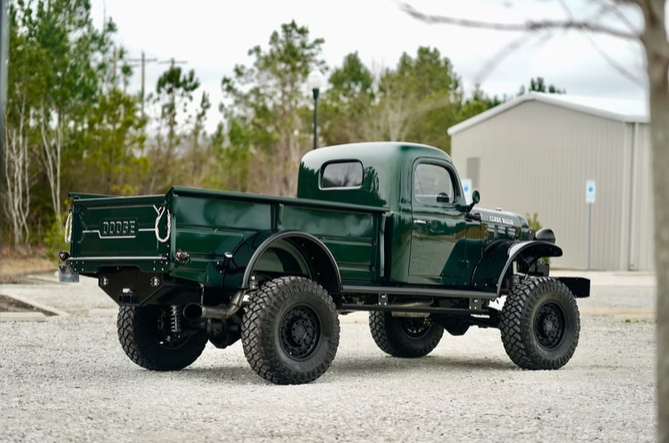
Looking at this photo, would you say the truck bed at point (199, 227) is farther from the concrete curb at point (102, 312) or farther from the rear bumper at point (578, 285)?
the concrete curb at point (102, 312)

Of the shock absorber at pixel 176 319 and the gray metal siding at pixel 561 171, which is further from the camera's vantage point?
the gray metal siding at pixel 561 171

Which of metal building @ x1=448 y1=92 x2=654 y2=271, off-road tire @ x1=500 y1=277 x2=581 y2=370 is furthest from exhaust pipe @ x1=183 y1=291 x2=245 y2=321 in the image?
metal building @ x1=448 y1=92 x2=654 y2=271

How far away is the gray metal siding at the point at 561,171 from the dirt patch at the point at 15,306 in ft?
67.1

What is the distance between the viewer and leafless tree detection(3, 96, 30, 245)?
29094mm

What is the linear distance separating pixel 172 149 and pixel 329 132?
19.7m

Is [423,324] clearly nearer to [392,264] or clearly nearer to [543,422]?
[392,264]

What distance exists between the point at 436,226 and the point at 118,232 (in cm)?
316

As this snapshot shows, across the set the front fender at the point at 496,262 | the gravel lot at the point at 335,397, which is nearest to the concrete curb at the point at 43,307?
the gravel lot at the point at 335,397

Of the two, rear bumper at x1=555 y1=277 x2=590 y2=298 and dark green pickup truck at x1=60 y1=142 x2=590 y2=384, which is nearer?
dark green pickup truck at x1=60 y1=142 x2=590 y2=384

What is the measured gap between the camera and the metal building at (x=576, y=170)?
32094mm

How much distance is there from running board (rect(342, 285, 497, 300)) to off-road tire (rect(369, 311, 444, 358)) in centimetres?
132

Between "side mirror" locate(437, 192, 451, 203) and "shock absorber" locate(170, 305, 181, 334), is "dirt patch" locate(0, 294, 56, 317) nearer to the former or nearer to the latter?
"shock absorber" locate(170, 305, 181, 334)

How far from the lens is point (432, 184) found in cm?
1054

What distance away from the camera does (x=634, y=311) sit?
17016 millimetres
